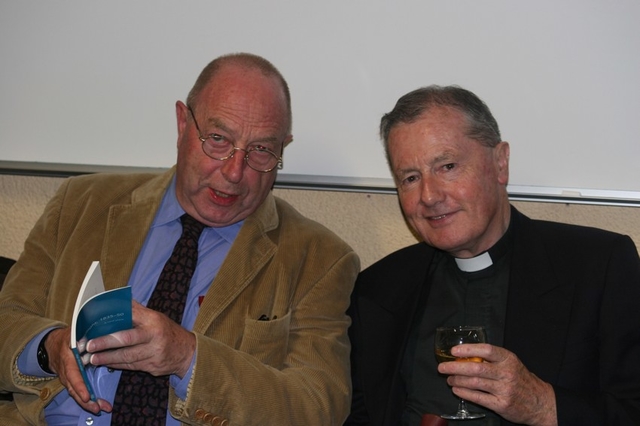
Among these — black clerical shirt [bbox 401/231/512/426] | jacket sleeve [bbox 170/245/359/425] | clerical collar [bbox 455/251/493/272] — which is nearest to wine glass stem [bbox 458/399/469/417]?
black clerical shirt [bbox 401/231/512/426]

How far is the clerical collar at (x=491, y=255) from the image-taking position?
3.28m

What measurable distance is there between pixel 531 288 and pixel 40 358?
5.77ft

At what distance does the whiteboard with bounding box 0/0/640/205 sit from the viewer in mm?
3453

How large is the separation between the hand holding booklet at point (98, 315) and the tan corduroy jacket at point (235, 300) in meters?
0.31

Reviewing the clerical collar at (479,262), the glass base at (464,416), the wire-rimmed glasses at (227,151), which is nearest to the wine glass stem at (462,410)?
the glass base at (464,416)

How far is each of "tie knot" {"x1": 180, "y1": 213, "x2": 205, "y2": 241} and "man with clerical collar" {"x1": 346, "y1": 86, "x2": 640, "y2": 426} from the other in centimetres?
69

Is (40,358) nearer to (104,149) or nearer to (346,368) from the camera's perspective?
(346,368)

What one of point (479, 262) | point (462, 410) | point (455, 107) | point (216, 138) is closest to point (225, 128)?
point (216, 138)

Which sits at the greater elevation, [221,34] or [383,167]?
[221,34]

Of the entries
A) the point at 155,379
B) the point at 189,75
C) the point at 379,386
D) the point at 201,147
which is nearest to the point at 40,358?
the point at 155,379

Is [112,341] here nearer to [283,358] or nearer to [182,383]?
[182,383]

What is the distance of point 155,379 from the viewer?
296 cm

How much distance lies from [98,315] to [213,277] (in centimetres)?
78

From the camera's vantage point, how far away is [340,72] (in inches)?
145
